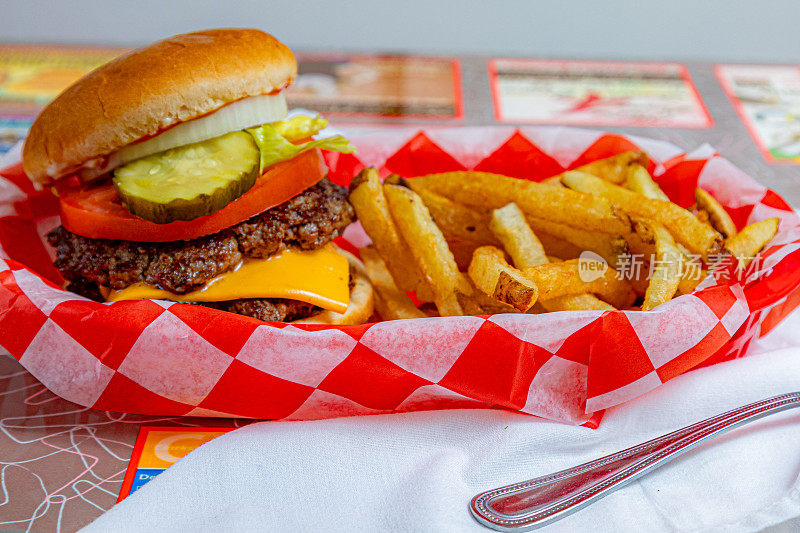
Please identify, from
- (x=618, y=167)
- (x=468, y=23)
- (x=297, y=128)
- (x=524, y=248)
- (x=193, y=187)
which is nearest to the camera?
(x=193, y=187)

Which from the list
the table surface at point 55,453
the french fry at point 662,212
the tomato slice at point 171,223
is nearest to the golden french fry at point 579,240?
the french fry at point 662,212

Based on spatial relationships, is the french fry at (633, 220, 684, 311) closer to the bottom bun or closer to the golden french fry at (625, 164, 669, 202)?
the golden french fry at (625, 164, 669, 202)

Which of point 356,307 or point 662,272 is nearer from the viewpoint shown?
point 662,272

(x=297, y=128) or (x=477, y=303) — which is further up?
(x=297, y=128)

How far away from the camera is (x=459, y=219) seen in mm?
1891

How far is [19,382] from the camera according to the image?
5.61 feet

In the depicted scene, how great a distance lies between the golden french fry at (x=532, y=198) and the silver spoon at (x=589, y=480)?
1.59 feet

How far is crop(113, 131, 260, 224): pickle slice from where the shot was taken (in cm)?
157

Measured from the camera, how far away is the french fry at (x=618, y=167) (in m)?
1.95

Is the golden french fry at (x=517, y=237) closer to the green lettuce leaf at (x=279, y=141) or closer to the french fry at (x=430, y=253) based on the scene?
the french fry at (x=430, y=253)

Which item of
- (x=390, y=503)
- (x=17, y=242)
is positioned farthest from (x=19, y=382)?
(x=390, y=503)

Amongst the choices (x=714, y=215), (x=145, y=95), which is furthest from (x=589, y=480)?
(x=145, y=95)

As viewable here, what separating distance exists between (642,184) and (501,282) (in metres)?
0.64

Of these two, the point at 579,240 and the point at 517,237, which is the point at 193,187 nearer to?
the point at 517,237
